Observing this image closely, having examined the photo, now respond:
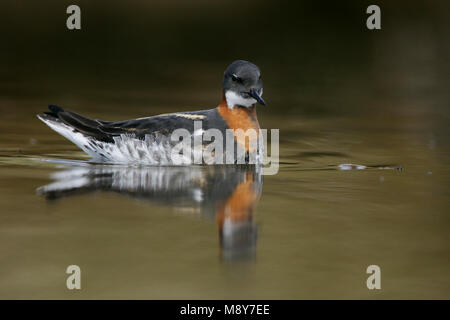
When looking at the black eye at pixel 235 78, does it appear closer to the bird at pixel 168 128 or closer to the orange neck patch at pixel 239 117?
the bird at pixel 168 128

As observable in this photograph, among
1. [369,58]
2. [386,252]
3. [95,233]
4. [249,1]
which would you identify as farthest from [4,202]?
[249,1]

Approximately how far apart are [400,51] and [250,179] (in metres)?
14.4

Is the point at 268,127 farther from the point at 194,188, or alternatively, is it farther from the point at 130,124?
the point at 194,188

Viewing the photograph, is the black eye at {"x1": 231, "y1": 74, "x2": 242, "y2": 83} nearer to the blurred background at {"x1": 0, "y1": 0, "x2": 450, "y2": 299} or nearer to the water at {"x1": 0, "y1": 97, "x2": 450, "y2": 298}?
the water at {"x1": 0, "y1": 97, "x2": 450, "y2": 298}

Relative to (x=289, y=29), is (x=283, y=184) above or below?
below

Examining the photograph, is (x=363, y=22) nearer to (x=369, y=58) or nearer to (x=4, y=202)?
(x=369, y=58)

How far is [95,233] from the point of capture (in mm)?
8203

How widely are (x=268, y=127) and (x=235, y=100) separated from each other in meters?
3.16

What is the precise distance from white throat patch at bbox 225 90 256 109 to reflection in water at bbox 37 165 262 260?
0.91 m

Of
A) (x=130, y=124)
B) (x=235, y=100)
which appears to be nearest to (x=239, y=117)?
(x=235, y=100)

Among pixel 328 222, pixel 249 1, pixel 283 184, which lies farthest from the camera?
pixel 249 1

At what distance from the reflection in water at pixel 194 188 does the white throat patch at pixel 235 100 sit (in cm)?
91

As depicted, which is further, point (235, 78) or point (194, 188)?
point (235, 78)

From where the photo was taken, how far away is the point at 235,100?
11.8 metres
